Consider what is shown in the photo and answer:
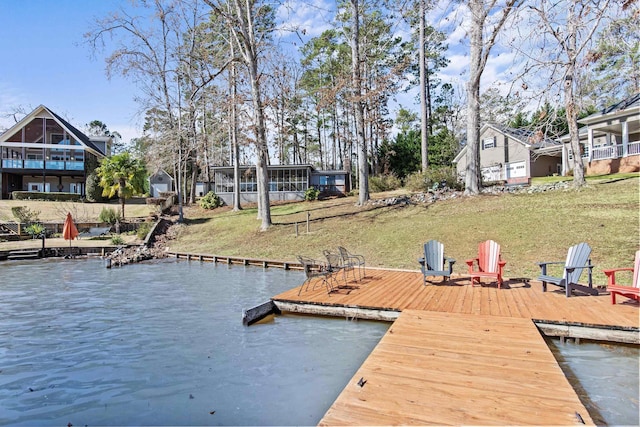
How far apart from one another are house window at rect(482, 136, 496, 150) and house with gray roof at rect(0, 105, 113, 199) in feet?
116

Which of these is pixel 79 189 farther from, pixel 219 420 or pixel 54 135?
pixel 219 420

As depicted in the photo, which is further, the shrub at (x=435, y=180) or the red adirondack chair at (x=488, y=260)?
the shrub at (x=435, y=180)

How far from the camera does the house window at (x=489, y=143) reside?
109 ft

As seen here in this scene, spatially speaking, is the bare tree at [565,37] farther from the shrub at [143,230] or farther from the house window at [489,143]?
the house window at [489,143]

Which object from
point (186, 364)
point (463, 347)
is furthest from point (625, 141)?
point (186, 364)

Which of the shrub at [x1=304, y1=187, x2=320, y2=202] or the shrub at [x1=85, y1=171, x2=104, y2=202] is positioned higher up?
the shrub at [x1=85, y1=171, x2=104, y2=202]

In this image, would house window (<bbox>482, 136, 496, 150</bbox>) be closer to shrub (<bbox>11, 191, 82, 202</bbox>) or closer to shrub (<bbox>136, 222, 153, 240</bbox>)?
shrub (<bbox>136, 222, 153, 240</bbox>)

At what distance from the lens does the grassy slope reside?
11.0 metres

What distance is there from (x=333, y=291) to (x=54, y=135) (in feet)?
128

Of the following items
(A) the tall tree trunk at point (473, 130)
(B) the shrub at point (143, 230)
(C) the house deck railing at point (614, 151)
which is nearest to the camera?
(A) the tall tree trunk at point (473, 130)

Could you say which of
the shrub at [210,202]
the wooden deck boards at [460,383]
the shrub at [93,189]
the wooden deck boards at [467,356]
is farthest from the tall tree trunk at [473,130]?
the shrub at [93,189]

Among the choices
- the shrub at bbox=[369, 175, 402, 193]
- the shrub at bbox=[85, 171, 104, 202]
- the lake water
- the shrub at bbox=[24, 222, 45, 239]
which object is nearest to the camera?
the lake water

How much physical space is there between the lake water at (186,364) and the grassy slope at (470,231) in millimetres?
5493

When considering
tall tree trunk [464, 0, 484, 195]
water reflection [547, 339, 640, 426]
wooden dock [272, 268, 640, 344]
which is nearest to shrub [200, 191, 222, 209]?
tall tree trunk [464, 0, 484, 195]
